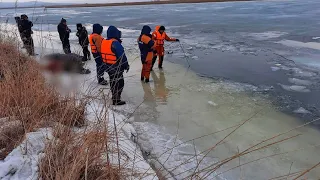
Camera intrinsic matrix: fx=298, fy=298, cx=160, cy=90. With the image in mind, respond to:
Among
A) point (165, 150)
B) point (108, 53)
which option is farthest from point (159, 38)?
point (165, 150)

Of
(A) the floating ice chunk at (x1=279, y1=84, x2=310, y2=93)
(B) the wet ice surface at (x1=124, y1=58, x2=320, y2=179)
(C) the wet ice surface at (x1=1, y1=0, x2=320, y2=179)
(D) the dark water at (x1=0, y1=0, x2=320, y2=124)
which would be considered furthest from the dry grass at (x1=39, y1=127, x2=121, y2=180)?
(A) the floating ice chunk at (x1=279, y1=84, x2=310, y2=93)

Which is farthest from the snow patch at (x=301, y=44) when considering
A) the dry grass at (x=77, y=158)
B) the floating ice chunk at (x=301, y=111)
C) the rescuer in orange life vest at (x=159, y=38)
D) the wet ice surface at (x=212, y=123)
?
the dry grass at (x=77, y=158)

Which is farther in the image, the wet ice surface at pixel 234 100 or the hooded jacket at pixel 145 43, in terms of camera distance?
the hooded jacket at pixel 145 43

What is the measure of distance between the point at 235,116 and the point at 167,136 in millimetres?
1272

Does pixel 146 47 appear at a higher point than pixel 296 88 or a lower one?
higher

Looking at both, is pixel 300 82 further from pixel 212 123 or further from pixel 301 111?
pixel 212 123

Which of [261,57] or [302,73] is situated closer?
[302,73]

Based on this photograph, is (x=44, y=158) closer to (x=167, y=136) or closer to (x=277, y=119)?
(x=167, y=136)

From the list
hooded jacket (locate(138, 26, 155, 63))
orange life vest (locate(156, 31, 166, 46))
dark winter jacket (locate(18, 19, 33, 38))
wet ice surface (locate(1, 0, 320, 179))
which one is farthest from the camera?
dark winter jacket (locate(18, 19, 33, 38))

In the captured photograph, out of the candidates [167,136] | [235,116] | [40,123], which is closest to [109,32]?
[167,136]

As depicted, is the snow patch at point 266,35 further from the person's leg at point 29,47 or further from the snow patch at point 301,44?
the person's leg at point 29,47

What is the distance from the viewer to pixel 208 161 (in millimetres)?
3490

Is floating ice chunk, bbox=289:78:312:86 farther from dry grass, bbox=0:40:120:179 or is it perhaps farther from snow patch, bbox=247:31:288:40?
snow patch, bbox=247:31:288:40

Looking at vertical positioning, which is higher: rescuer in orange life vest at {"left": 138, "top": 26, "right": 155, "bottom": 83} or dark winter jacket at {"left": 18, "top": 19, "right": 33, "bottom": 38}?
dark winter jacket at {"left": 18, "top": 19, "right": 33, "bottom": 38}
